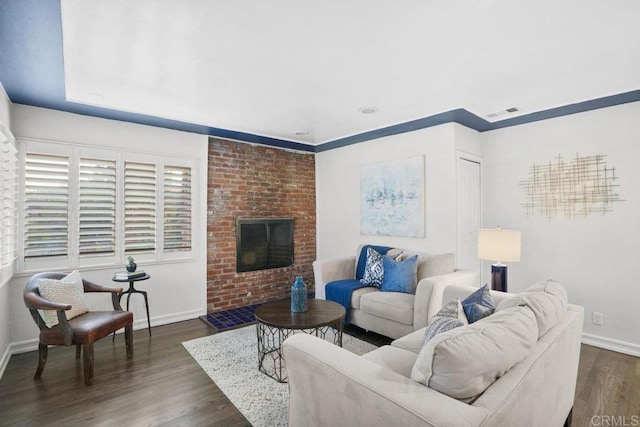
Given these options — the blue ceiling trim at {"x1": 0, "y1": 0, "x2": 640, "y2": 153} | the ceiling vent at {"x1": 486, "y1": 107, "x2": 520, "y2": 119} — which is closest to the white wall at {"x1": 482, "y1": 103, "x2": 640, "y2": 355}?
the blue ceiling trim at {"x1": 0, "y1": 0, "x2": 640, "y2": 153}

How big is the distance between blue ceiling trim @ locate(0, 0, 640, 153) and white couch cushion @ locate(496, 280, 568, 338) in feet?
7.11

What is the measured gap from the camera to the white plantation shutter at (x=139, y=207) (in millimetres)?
3717

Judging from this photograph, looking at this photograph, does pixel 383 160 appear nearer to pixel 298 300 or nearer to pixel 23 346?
pixel 298 300

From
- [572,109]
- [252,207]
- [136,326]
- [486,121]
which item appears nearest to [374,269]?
[252,207]

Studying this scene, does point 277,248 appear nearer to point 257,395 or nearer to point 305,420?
point 257,395

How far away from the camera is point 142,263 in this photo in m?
3.80

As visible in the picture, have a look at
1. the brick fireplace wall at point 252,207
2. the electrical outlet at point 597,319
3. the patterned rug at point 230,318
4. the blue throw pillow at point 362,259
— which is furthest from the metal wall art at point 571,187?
the patterned rug at point 230,318

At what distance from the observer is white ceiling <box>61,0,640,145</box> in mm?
1789

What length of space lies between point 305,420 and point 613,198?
3587mm

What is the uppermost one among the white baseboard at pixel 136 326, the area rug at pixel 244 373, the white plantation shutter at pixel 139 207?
the white plantation shutter at pixel 139 207

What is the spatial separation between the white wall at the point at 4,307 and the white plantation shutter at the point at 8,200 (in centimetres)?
23

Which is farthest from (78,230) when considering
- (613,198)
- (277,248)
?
(613,198)

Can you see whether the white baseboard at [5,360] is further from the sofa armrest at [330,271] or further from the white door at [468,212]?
the white door at [468,212]

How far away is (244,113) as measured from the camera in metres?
3.56
